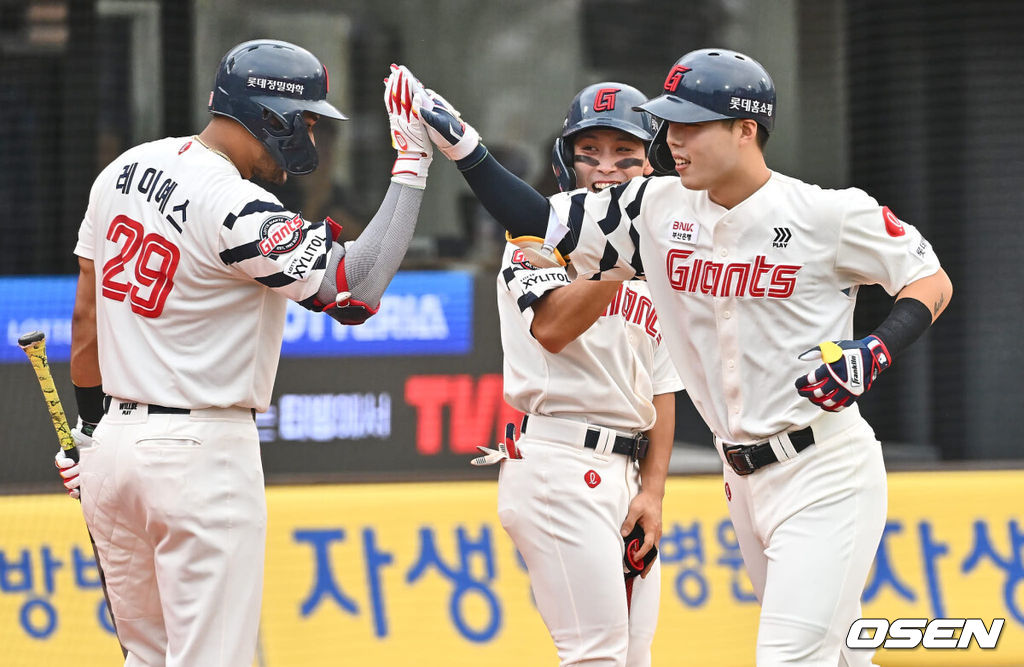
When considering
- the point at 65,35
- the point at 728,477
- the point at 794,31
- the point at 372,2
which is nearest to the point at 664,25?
the point at 794,31

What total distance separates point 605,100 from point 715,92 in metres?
0.82

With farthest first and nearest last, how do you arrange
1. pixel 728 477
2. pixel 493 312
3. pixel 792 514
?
pixel 493 312, pixel 728 477, pixel 792 514

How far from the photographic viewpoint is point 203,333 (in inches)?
151

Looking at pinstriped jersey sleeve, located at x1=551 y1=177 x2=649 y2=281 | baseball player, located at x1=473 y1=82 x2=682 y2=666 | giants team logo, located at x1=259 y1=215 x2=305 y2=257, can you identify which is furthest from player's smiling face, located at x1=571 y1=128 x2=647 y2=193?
giants team logo, located at x1=259 y1=215 x2=305 y2=257

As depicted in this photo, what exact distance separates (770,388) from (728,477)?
357 millimetres

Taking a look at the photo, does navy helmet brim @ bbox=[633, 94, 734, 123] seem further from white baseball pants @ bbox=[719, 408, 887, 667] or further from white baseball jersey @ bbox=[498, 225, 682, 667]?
white baseball pants @ bbox=[719, 408, 887, 667]

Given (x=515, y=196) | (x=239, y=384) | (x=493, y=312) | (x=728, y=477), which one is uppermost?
(x=515, y=196)

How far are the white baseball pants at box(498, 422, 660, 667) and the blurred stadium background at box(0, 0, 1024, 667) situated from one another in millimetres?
2109

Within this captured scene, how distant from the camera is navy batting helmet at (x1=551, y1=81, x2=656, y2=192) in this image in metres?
4.50

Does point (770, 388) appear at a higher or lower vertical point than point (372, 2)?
lower

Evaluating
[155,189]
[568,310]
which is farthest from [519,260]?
[155,189]

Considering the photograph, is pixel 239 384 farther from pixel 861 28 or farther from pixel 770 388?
pixel 861 28

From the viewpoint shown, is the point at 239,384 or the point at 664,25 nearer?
the point at 239,384

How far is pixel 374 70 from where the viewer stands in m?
8.06
